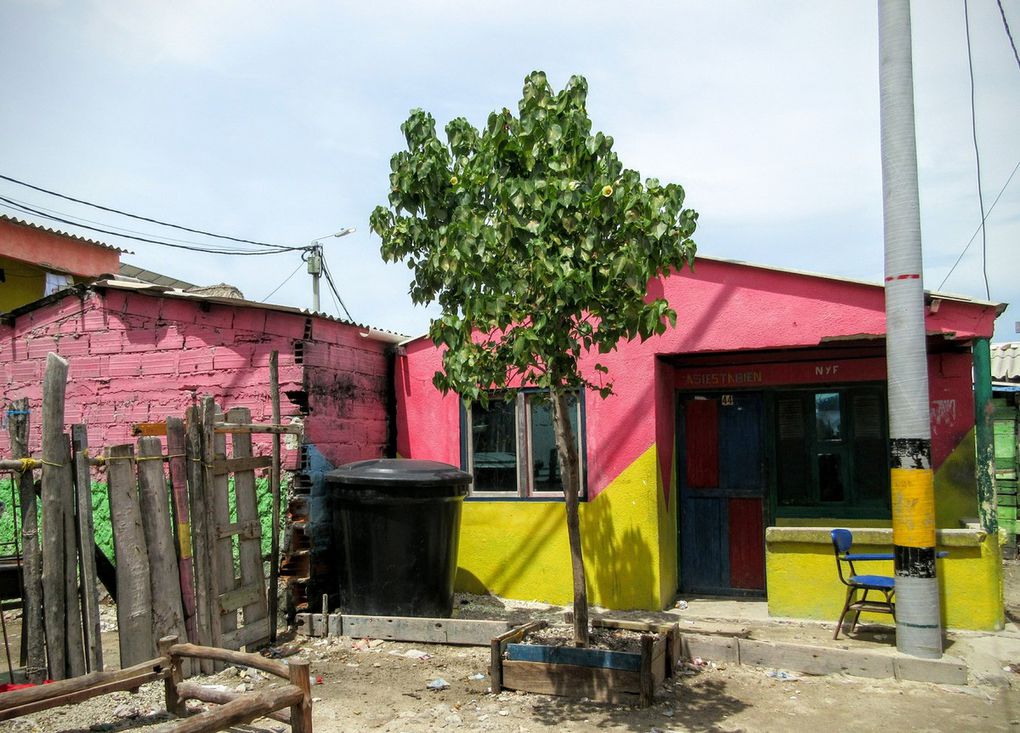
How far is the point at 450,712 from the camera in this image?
230 inches

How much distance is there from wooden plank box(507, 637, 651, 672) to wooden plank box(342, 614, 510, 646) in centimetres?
109

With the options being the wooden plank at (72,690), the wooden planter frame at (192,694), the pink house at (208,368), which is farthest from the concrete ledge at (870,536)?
the wooden plank at (72,690)

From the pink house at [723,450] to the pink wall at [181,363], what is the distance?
1041 mm

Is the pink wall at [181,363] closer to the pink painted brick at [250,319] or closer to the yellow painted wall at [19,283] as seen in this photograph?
the pink painted brick at [250,319]

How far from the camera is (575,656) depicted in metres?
6.11

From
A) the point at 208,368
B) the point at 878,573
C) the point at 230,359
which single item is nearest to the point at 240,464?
the point at 230,359

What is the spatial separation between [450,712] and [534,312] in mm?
2853

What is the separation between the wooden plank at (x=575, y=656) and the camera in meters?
5.96

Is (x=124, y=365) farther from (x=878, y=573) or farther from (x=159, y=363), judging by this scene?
(x=878, y=573)

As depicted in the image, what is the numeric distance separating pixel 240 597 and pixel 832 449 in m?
6.35

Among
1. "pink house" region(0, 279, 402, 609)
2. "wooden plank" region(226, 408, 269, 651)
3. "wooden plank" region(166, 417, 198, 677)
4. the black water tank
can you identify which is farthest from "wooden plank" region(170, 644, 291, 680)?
"pink house" region(0, 279, 402, 609)

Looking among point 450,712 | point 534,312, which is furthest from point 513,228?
point 450,712

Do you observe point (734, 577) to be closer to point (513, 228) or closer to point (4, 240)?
point (513, 228)

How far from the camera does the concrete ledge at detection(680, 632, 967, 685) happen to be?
6293 mm
